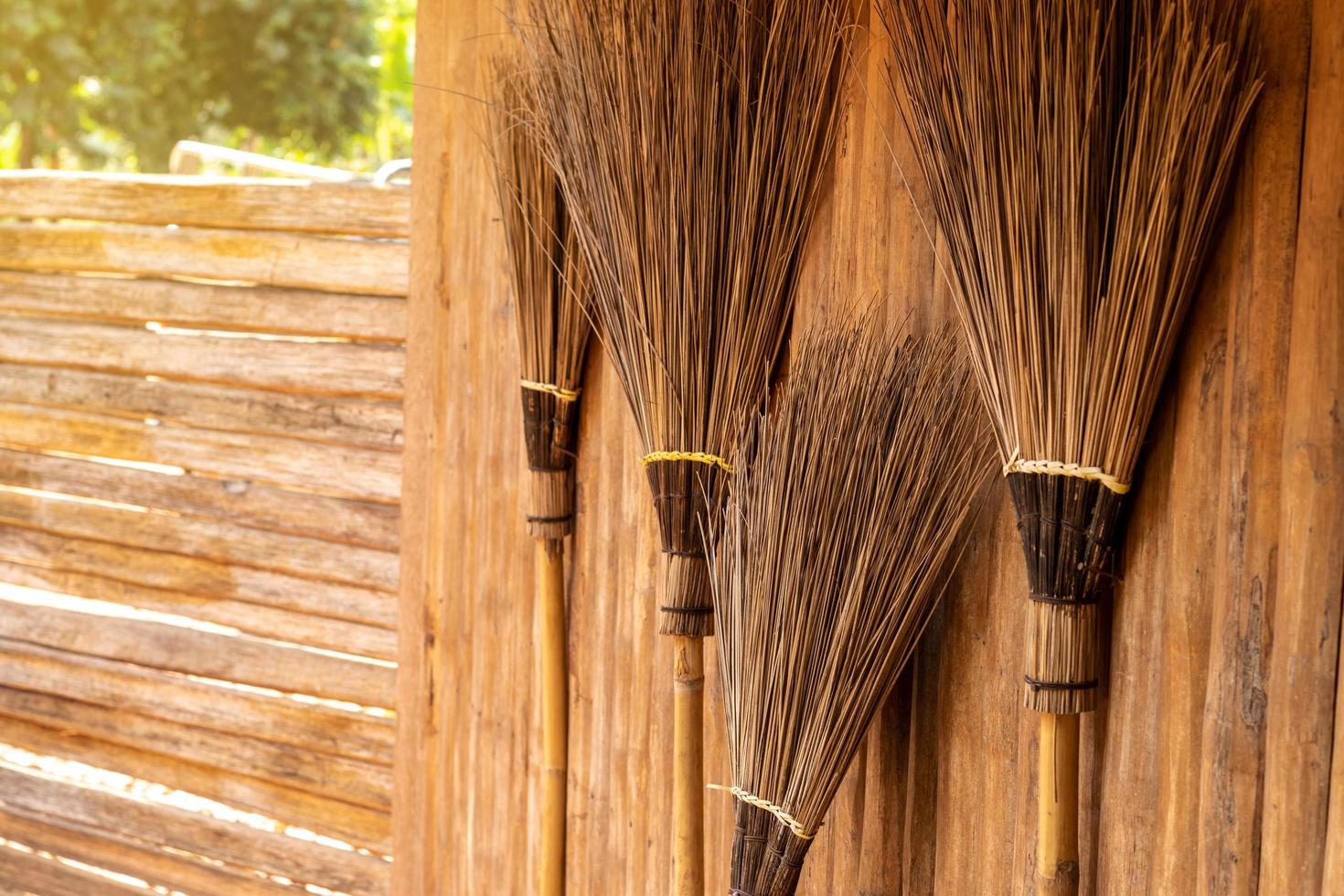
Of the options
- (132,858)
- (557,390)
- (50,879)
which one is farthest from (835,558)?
(50,879)

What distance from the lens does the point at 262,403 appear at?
109 inches

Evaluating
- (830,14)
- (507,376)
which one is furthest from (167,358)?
(830,14)

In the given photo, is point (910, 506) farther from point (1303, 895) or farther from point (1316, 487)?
point (1303, 895)

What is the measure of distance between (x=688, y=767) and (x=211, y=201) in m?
1.89

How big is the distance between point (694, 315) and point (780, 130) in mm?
246

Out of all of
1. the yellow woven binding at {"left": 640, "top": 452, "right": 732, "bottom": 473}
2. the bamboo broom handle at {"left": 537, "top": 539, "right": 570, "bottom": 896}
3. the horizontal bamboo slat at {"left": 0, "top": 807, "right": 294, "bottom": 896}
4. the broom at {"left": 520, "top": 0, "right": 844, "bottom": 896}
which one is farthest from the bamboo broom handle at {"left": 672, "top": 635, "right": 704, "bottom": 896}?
the horizontal bamboo slat at {"left": 0, "top": 807, "right": 294, "bottom": 896}

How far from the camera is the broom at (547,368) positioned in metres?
1.80

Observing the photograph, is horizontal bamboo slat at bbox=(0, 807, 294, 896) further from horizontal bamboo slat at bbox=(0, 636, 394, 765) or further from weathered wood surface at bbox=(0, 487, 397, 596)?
weathered wood surface at bbox=(0, 487, 397, 596)

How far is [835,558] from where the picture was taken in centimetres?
135

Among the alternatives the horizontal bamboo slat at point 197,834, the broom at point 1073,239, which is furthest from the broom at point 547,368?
the horizontal bamboo slat at point 197,834

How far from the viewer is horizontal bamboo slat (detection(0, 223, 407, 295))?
8.55ft

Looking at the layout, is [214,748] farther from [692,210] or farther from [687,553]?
[692,210]

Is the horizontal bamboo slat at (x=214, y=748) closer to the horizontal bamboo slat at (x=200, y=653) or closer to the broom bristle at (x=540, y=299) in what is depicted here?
the horizontal bamboo slat at (x=200, y=653)

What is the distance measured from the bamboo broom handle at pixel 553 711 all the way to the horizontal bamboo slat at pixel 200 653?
2.77 ft
